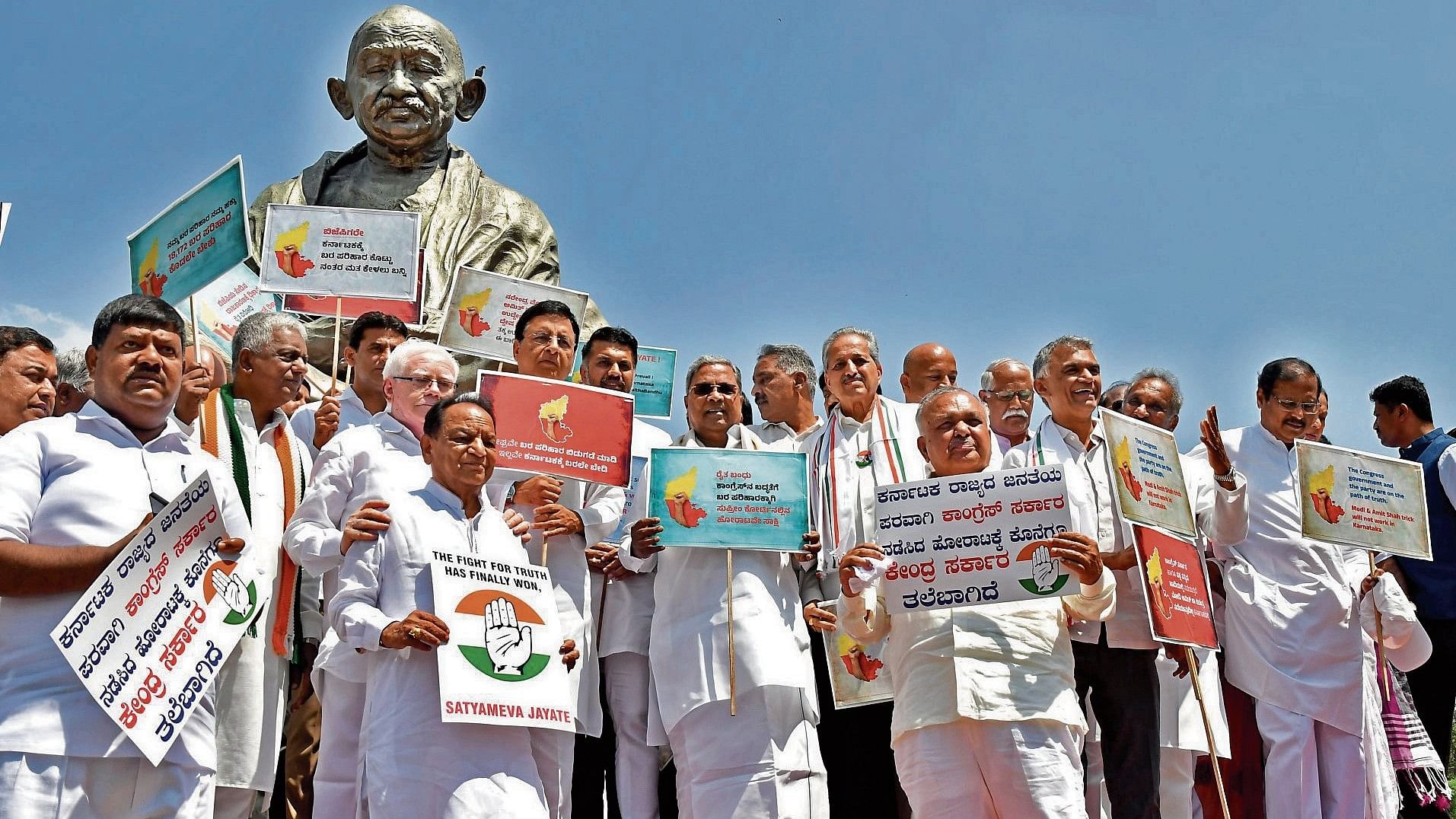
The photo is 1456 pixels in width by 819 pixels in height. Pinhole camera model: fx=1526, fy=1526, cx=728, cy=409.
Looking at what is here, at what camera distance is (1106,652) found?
703 centimetres

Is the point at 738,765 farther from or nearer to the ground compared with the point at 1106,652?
nearer to the ground

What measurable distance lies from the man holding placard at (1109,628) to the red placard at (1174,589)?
127mm

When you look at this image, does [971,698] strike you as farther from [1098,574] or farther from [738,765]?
[738,765]

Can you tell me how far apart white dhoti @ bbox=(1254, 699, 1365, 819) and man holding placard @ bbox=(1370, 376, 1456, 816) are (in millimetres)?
1501

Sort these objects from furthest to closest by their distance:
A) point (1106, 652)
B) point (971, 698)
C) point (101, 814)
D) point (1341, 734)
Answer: point (1341, 734)
point (1106, 652)
point (971, 698)
point (101, 814)

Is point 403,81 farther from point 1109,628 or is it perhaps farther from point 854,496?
point 1109,628

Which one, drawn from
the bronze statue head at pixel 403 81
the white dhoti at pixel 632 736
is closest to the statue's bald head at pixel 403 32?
the bronze statue head at pixel 403 81

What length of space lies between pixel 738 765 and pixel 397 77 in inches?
273

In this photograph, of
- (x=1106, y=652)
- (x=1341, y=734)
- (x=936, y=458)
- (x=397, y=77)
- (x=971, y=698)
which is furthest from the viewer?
(x=397, y=77)

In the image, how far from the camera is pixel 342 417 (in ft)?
24.1

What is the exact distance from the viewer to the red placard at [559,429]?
6691mm

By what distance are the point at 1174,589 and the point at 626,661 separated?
8.28 feet

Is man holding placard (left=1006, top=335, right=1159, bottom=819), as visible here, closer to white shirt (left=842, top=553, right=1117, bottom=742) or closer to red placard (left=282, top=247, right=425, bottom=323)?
white shirt (left=842, top=553, right=1117, bottom=742)

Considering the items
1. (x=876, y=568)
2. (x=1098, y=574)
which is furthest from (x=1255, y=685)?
(x=876, y=568)
